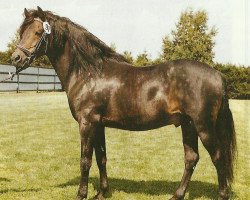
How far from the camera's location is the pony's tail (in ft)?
18.3

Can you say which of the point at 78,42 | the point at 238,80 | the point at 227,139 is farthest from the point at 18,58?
the point at 238,80

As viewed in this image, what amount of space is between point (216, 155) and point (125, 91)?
5.41 feet

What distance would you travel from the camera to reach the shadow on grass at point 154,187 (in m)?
6.38

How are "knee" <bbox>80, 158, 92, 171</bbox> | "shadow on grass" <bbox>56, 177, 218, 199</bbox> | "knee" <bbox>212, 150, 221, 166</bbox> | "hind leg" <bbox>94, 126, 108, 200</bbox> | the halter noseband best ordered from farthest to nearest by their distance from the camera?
1. "shadow on grass" <bbox>56, 177, 218, 199</bbox>
2. "hind leg" <bbox>94, 126, 108, 200</bbox>
3. "knee" <bbox>80, 158, 92, 171</bbox>
4. the halter noseband
5. "knee" <bbox>212, 150, 221, 166</bbox>

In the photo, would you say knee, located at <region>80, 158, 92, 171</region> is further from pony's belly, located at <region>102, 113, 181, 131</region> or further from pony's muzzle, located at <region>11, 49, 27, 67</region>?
pony's muzzle, located at <region>11, 49, 27, 67</region>

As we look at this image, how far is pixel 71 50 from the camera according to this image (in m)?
5.81

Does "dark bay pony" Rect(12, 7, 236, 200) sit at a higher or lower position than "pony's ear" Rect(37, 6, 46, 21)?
lower

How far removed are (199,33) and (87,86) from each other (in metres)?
37.6

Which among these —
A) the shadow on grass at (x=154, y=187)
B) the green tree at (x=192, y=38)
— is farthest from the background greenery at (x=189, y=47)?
the shadow on grass at (x=154, y=187)

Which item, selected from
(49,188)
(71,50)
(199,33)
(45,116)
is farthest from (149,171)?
(199,33)

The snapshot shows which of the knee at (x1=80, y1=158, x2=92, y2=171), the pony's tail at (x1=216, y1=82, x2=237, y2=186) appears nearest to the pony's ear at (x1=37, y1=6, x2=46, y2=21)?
the knee at (x1=80, y1=158, x2=92, y2=171)

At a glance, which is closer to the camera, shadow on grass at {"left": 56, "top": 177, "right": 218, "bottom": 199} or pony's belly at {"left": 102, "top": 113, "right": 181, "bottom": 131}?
pony's belly at {"left": 102, "top": 113, "right": 181, "bottom": 131}

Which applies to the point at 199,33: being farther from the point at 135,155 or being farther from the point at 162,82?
the point at 162,82

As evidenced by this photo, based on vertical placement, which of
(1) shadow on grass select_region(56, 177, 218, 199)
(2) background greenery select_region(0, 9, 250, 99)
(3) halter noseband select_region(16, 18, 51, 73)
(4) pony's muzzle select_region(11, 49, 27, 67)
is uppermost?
(2) background greenery select_region(0, 9, 250, 99)
